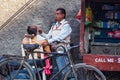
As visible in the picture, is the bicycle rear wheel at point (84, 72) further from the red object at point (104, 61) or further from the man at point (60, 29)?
the man at point (60, 29)

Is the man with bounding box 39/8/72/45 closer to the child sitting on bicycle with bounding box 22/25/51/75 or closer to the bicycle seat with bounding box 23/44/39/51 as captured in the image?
the child sitting on bicycle with bounding box 22/25/51/75

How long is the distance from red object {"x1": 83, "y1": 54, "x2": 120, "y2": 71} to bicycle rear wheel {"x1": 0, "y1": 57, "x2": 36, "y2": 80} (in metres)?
1.24

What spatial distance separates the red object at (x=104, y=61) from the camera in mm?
9984

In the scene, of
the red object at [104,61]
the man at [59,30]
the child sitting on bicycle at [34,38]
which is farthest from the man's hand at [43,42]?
the red object at [104,61]

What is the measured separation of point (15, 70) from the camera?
31.8 ft

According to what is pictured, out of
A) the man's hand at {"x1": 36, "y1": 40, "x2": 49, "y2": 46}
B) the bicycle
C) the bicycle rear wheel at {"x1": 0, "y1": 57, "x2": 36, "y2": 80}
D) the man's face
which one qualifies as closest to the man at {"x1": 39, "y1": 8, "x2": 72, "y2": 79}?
the man's face

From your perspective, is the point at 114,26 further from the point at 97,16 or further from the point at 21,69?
the point at 21,69

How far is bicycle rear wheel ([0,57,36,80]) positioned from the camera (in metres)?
9.49

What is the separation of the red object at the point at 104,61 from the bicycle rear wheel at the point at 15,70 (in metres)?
1.24

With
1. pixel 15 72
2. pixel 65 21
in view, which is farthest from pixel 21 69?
pixel 65 21

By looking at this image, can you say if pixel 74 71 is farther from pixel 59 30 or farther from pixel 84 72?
pixel 59 30

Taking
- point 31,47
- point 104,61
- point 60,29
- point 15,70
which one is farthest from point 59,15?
point 15,70

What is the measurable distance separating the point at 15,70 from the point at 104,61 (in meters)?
1.76

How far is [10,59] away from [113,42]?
233 cm
